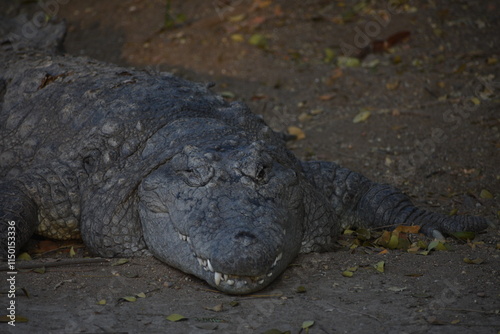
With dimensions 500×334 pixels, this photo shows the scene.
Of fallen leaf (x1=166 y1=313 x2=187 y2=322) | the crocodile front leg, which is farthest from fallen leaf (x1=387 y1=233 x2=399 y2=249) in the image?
the crocodile front leg

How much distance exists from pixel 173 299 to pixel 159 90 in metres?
2.31

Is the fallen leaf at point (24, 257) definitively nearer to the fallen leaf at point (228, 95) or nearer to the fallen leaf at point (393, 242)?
the fallen leaf at point (393, 242)

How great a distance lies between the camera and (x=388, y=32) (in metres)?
9.65

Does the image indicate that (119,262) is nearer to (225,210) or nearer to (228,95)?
(225,210)

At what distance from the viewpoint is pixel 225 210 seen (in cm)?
425

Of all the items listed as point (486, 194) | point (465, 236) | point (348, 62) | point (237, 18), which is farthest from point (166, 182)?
point (237, 18)

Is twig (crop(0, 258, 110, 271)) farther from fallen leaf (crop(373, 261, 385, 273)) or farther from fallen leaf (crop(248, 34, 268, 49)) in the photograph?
fallen leaf (crop(248, 34, 268, 49))

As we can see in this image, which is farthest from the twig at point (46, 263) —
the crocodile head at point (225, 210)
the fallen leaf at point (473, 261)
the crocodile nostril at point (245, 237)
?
the fallen leaf at point (473, 261)

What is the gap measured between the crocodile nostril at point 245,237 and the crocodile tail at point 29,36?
15.1ft

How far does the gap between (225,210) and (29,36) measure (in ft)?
17.8

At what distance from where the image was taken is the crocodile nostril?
12.9ft

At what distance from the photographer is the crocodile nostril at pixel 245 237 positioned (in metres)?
3.92

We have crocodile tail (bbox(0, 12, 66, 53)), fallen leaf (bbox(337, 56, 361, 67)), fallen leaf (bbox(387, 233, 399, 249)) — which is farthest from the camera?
fallen leaf (bbox(337, 56, 361, 67))

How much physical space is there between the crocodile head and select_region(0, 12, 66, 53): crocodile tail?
11.4ft
